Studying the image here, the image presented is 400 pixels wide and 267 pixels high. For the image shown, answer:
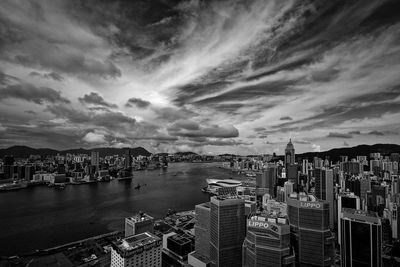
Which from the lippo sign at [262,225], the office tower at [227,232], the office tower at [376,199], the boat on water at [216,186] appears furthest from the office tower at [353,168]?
the lippo sign at [262,225]

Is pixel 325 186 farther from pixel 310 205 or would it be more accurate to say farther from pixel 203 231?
pixel 203 231

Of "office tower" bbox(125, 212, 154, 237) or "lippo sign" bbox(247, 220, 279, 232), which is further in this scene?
"office tower" bbox(125, 212, 154, 237)

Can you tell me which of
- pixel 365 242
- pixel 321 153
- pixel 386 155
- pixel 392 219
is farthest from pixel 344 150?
pixel 365 242

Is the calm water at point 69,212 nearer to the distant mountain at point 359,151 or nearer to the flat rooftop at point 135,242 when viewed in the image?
the flat rooftop at point 135,242

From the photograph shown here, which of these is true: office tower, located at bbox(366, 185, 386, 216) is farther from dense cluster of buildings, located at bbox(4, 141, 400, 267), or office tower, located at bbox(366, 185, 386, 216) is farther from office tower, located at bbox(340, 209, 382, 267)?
office tower, located at bbox(340, 209, 382, 267)

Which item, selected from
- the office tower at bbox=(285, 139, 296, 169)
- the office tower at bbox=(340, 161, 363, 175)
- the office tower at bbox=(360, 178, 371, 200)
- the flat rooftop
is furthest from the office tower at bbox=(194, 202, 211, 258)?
the office tower at bbox=(285, 139, 296, 169)

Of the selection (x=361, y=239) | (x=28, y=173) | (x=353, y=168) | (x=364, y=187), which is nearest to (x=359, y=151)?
(x=353, y=168)

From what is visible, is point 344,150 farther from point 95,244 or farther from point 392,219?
point 95,244
